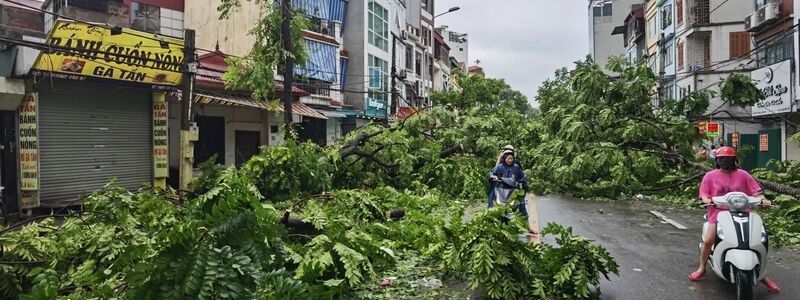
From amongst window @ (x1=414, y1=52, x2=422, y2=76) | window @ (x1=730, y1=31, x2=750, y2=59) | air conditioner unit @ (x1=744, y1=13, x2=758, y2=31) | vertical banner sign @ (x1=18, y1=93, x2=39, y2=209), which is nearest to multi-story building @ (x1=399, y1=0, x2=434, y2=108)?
window @ (x1=414, y1=52, x2=422, y2=76)

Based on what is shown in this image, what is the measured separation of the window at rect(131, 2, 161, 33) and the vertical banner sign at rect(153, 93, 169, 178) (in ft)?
Answer: 28.4

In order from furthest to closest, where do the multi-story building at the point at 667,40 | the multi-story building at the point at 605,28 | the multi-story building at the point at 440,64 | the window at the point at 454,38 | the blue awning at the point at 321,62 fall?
the window at the point at 454,38 → the multi-story building at the point at 605,28 → the multi-story building at the point at 440,64 → the multi-story building at the point at 667,40 → the blue awning at the point at 321,62

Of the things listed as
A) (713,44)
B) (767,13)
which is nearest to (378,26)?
(713,44)

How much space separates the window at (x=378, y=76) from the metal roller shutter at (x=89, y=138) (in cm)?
1765

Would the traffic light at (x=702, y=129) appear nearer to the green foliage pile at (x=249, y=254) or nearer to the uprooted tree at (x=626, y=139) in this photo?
the uprooted tree at (x=626, y=139)

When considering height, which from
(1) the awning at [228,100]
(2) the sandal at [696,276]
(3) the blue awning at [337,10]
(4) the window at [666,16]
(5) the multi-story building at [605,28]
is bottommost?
(2) the sandal at [696,276]

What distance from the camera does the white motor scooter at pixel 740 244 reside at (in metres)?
4.78

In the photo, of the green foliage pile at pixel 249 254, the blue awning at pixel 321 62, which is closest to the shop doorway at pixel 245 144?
the blue awning at pixel 321 62

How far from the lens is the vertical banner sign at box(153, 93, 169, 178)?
16266 mm

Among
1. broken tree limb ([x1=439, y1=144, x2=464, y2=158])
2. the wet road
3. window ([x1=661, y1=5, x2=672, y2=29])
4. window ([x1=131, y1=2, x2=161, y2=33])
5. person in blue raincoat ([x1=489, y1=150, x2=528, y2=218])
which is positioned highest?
window ([x1=661, y1=5, x2=672, y2=29])

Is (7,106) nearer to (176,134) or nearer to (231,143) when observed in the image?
(176,134)

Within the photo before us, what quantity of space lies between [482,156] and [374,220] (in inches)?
371

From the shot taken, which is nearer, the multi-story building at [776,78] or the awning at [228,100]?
the awning at [228,100]

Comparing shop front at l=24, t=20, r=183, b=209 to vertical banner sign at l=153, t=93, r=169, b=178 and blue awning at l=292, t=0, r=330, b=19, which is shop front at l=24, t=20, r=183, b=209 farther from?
blue awning at l=292, t=0, r=330, b=19
